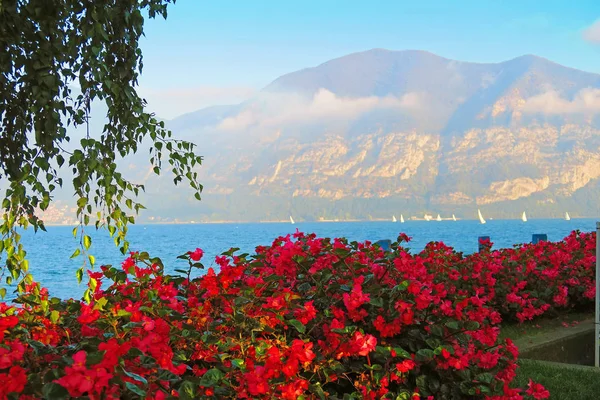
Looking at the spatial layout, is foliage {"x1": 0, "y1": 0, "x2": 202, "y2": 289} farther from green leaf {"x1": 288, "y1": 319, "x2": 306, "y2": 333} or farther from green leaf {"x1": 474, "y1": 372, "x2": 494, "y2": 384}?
green leaf {"x1": 474, "y1": 372, "x2": 494, "y2": 384}

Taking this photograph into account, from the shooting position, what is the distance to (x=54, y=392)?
1791 mm

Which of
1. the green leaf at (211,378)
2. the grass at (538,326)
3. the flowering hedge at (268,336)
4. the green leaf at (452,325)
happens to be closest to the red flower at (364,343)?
the flowering hedge at (268,336)

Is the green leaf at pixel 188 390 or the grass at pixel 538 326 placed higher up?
the green leaf at pixel 188 390

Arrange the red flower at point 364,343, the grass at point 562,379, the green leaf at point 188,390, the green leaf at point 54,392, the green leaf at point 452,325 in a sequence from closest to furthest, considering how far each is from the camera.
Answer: the green leaf at point 54,392, the green leaf at point 188,390, the red flower at point 364,343, the green leaf at point 452,325, the grass at point 562,379

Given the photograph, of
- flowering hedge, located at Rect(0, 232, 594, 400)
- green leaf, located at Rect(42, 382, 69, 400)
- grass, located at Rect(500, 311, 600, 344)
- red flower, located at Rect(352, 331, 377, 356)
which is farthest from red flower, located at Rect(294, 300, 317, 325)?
grass, located at Rect(500, 311, 600, 344)

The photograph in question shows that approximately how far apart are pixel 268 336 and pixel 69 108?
5.31ft

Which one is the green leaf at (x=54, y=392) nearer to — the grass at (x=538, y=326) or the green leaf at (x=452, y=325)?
the green leaf at (x=452, y=325)

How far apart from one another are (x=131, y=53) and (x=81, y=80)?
0.34 m

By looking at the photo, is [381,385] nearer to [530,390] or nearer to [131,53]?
[530,390]

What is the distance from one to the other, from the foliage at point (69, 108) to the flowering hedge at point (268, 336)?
371 mm

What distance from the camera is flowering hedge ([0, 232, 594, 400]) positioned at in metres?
2.27

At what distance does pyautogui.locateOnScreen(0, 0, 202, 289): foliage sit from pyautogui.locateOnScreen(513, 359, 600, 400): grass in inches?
112

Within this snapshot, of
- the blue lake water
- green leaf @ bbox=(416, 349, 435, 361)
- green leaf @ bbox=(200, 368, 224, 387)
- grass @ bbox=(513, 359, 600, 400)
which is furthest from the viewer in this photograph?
the blue lake water

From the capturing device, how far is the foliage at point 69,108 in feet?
10.1
